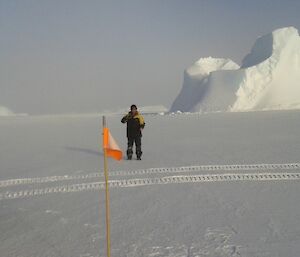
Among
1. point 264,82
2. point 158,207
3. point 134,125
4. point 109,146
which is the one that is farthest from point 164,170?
point 264,82

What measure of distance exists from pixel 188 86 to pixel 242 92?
1075 centimetres

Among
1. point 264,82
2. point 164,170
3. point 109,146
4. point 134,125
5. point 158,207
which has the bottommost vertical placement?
point 164,170

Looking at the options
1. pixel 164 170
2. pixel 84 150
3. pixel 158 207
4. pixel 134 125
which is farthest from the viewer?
pixel 84 150

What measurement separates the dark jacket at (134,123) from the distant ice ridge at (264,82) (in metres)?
34.6

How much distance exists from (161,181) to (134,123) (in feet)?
7.93

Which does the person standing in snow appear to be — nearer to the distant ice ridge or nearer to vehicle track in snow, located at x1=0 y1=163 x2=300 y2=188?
vehicle track in snow, located at x1=0 y1=163 x2=300 y2=188

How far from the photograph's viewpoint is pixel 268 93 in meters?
42.6

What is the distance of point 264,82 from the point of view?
41625 millimetres

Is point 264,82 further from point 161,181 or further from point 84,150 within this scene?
point 161,181

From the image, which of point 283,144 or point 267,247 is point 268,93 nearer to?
point 283,144

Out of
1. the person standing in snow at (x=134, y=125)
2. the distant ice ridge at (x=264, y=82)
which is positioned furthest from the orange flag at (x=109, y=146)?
the distant ice ridge at (x=264, y=82)

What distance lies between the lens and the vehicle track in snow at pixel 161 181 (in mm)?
5738

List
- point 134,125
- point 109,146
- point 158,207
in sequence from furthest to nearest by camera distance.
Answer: point 134,125, point 158,207, point 109,146

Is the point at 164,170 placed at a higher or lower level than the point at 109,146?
lower
